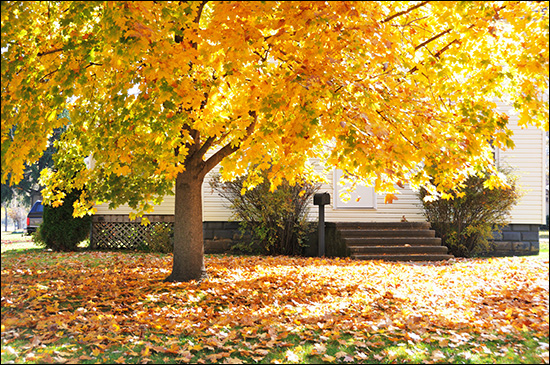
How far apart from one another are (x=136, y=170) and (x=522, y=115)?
441 cm

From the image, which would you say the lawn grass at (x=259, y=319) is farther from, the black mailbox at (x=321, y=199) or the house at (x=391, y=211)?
the house at (x=391, y=211)

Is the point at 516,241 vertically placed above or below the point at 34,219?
below

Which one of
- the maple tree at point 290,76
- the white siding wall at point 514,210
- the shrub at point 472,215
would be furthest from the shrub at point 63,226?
the shrub at point 472,215

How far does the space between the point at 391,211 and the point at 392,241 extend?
1.60 meters

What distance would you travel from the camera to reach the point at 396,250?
10.2 meters

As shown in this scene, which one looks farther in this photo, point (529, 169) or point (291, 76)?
point (529, 169)

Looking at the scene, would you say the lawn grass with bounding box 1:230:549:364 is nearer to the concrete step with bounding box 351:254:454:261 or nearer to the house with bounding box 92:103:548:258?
the concrete step with bounding box 351:254:454:261

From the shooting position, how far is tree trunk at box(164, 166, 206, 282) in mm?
6664

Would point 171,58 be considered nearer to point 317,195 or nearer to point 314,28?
point 314,28

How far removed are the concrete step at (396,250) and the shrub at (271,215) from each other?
1.41 meters

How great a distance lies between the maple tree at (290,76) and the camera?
13.6 feet

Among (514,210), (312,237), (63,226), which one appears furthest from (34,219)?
(514,210)

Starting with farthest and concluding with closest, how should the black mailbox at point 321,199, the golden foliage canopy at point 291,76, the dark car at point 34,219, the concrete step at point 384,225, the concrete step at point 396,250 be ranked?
the dark car at point 34,219 → the concrete step at point 384,225 → the black mailbox at point 321,199 → the concrete step at point 396,250 → the golden foliage canopy at point 291,76

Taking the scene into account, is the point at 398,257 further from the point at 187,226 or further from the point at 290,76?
the point at 290,76
